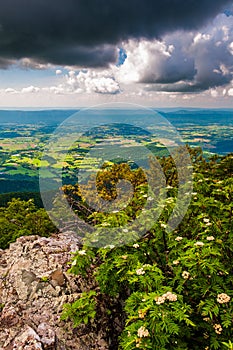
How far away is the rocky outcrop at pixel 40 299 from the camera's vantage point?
6.86 metres

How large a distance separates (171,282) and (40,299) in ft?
14.4

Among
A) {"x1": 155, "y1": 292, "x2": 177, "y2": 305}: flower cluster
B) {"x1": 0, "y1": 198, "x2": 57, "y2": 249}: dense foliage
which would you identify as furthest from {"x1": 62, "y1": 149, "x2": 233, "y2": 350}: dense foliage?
{"x1": 0, "y1": 198, "x2": 57, "y2": 249}: dense foliage

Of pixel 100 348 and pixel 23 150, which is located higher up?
pixel 100 348

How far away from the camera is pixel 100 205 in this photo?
18.6m

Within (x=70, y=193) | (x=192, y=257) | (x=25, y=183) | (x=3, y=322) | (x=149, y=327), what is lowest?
(x=25, y=183)

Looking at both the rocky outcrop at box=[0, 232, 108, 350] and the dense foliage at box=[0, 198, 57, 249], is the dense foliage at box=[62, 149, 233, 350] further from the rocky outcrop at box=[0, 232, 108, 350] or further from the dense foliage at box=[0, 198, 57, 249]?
the dense foliage at box=[0, 198, 57, 249]

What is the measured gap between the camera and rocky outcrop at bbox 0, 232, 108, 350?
22.5ft

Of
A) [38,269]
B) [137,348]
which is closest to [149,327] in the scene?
[137,348]

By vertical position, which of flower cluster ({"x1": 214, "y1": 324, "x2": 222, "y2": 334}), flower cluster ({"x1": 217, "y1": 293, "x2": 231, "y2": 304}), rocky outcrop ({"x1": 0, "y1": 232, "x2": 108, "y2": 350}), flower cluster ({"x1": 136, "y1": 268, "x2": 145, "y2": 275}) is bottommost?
rocky outcrop ({"x1": 0, "y1": 232, "x2": 108, "y2": 350})

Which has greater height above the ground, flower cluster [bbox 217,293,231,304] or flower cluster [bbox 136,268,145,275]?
flower cluster [bbox 136,268,145,275]

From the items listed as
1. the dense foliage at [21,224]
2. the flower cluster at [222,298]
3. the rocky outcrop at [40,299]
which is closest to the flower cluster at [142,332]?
the flower cluster at [222,298]

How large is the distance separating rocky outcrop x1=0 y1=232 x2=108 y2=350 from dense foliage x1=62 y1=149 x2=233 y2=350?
0.71 m

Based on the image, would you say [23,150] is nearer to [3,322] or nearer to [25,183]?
[25,183]

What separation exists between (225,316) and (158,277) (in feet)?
4.03
